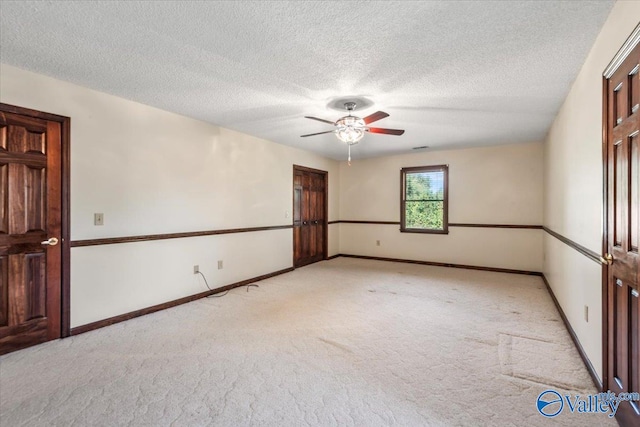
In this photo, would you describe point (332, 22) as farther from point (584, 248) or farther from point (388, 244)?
point (388, 244)

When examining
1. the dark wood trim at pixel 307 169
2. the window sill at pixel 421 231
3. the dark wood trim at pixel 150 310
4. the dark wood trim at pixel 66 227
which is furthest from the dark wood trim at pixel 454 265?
the dark wood trim at pixel 66 227

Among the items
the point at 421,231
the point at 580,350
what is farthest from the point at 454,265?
the point at 580,350

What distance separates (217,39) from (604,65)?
251 centimetres

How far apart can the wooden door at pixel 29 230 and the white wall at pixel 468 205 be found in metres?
5.52

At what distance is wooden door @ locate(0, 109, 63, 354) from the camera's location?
8.48 ft

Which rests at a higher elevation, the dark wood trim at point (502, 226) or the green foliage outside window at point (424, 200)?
the green foliage outside window at point (424, 200)

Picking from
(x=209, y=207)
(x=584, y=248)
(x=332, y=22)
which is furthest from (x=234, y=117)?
(x=584, y=248)

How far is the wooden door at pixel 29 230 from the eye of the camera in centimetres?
258

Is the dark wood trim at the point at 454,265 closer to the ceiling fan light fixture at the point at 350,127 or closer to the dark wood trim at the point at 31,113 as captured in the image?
the ceiling fan light fixture at the point at 350,127

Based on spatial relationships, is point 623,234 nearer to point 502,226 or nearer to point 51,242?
point 51,242

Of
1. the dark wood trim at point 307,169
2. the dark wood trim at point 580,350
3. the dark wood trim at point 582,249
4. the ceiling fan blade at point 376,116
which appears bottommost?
the dark wood trim at point 580,350

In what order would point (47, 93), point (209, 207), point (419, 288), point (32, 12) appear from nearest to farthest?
1. point (32, 12)
2. point (47, 93)
3. point (209, 207)
4. point (419, 288)

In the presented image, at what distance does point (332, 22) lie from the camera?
191 centimetres

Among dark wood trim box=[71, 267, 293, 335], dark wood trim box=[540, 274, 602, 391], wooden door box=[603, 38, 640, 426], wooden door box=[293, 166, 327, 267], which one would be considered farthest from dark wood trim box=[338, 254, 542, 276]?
wooden door box=[603, 38, 640, 426]
